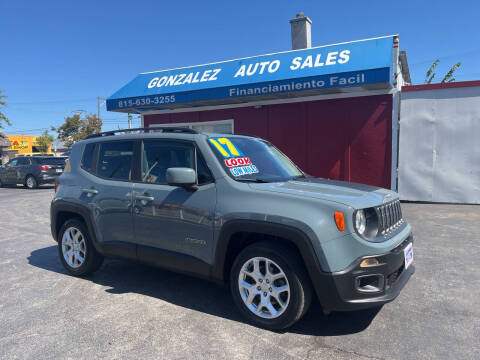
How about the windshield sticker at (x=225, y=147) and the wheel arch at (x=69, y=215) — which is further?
the wheel arch at (x=69, y=215)

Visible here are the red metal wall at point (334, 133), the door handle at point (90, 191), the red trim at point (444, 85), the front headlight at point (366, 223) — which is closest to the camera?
the front headlight at point (366, 223)

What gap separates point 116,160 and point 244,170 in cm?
171

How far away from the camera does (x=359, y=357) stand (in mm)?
2777

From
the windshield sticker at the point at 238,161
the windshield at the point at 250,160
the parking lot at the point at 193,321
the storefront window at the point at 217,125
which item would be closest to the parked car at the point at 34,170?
the storefront window at the point at 217,125

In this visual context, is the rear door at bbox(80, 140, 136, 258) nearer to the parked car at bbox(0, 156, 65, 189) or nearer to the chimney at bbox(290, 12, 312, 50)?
the chimney at bbox(290, 12, 312, 50)

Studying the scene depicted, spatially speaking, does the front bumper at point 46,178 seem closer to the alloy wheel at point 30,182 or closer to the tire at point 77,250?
the alloy wheel at point 30,182

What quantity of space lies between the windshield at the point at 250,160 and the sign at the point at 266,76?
17.9 ft

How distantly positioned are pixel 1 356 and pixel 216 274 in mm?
1841

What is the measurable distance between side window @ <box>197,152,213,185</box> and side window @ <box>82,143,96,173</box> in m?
1.71

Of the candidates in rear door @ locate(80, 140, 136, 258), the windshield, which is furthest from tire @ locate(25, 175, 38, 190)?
the windshield

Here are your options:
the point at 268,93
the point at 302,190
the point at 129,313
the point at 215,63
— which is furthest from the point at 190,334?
the point at 215,63

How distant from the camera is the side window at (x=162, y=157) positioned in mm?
3811

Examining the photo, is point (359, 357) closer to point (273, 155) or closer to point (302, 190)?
point (302, 190)

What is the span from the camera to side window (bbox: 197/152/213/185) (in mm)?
3579
